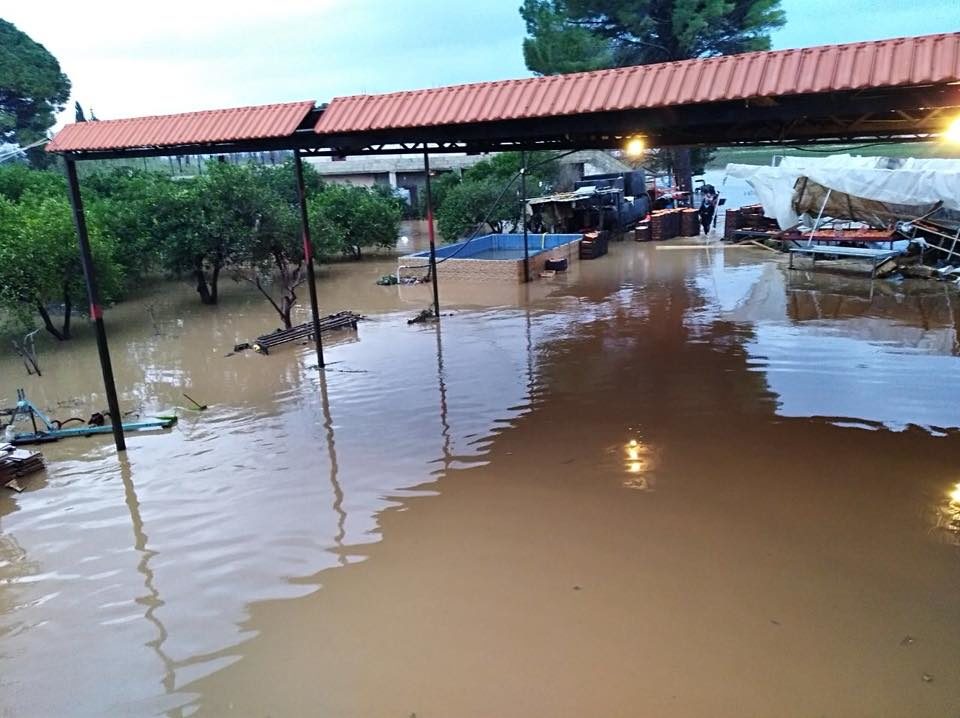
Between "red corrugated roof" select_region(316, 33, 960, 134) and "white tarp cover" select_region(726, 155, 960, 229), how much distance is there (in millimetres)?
14135

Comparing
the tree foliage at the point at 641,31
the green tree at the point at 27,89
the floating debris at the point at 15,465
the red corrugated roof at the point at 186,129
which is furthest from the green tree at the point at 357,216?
the green tree at the point at 27,89

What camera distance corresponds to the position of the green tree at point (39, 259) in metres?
12.0

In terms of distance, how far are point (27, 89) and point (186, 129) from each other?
30181mm

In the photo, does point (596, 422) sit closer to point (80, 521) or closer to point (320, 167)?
point (80, 521)

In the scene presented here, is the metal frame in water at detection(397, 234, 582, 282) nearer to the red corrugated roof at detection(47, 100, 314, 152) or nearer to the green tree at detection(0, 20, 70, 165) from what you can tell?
the red corrugated roof at detection(47, 100, 314, 152)

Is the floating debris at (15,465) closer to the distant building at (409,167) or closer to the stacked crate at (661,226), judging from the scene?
the stacked crate at (661,226)

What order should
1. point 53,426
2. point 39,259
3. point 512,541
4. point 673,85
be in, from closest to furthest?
point 512,541, point 673,85, point 53,426, point 39,259

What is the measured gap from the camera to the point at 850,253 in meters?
16.7

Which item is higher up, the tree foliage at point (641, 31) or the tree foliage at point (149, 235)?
the tree foliage at point (641, 31)

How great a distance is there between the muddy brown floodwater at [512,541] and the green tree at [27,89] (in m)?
25.8

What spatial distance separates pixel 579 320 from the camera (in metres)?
13.1

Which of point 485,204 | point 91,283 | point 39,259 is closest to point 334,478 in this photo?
point 91,283

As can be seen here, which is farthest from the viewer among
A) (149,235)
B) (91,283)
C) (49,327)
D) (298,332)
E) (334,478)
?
(149,235)

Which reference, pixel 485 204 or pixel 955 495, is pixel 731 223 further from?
pixel 955 495
